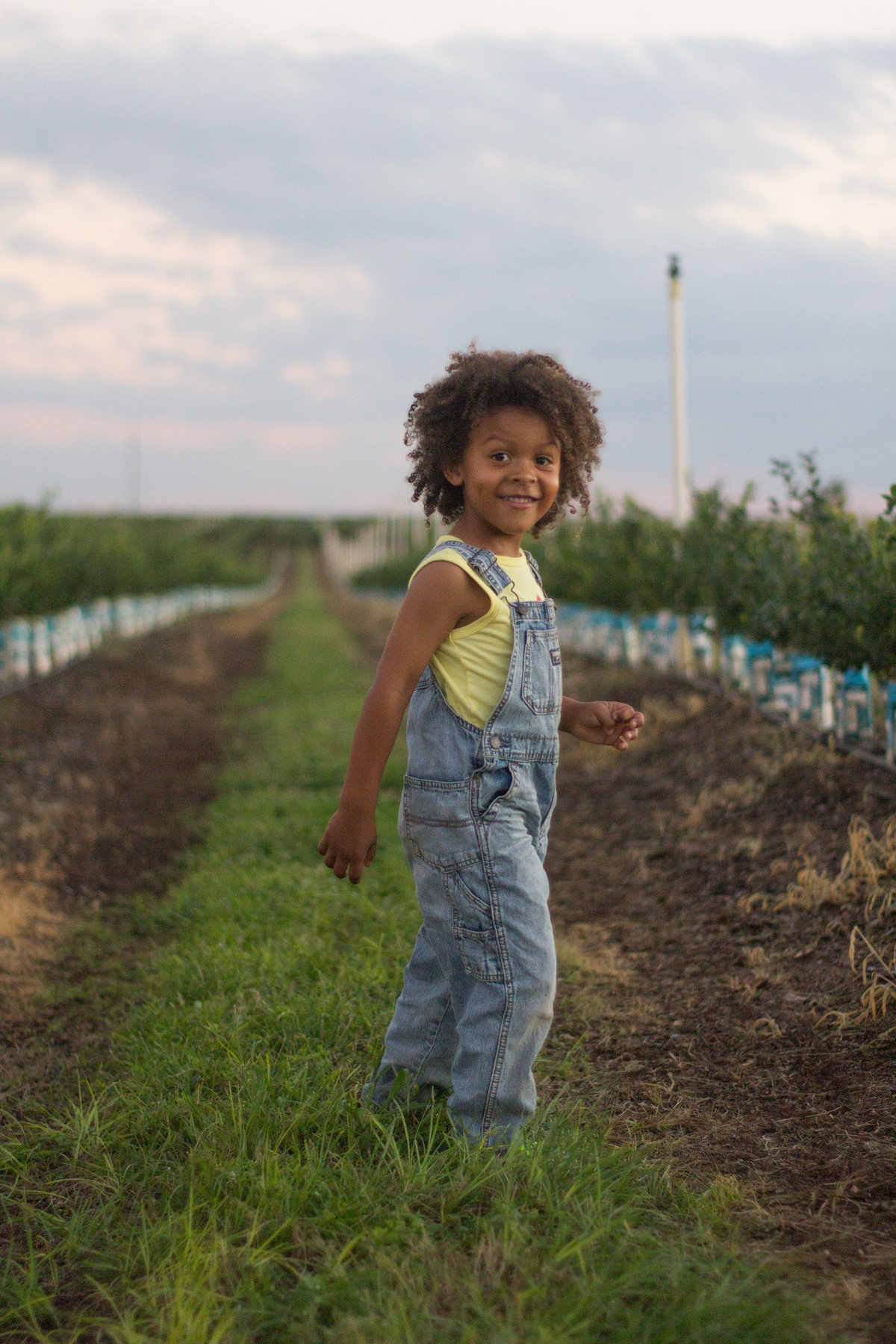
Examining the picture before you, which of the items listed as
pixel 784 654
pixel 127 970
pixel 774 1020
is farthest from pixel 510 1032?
pixel 784 654

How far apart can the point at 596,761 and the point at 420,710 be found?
18.2 feet

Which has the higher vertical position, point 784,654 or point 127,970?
point 784,654

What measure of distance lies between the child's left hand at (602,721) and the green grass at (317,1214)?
0.87 metres

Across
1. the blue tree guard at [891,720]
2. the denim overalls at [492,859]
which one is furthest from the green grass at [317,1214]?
the blue tree guard at [891,720]

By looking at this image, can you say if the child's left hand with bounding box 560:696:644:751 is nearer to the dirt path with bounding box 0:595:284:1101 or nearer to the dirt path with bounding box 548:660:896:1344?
the dirt path with bounding box 548:660:896:1344

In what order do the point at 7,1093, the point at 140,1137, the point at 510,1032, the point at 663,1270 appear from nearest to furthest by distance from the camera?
A: the point at 663,1270, the point at 510,1032, the point at 140,1137, the point at 7,1093

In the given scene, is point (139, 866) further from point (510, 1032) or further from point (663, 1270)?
point (663, 1270)

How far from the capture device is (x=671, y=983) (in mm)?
3934

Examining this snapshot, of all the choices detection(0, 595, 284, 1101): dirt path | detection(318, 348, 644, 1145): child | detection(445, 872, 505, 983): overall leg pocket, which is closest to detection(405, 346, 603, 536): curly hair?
detection(318, 348, 644, 1145): child

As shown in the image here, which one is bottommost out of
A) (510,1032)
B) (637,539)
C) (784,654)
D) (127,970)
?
(127,970)

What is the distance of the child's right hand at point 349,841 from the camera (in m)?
2.31

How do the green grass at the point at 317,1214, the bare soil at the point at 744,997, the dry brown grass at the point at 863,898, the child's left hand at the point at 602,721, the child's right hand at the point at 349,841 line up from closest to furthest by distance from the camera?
the green grass at the point at 317,1214
the child's right hand at the point at 349,841
the bare soil at the point at 744,997
the child's left hand at the point at 602,721
the dry brown grass at the point at 863,898

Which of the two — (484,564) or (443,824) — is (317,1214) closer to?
(443,824)

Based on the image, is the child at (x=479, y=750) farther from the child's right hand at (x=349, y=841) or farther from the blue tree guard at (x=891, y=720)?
the blue tree guard at (x=891, y=720)
